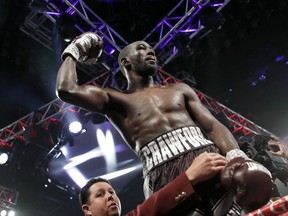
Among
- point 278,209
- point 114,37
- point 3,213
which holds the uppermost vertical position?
point 114,37

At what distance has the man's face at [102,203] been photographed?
309 centimetres

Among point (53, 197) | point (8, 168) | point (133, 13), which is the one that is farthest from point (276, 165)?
point (53, 197)

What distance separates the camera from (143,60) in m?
2.07

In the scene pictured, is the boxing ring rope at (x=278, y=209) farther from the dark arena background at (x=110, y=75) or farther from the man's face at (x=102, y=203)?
the dark arena background at (x=110, y=75)

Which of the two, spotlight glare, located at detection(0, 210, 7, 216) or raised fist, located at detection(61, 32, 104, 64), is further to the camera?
spotlight glare, located at detection(0, 210, 7, 216)

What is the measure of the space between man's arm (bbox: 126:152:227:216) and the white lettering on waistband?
0.30 metres

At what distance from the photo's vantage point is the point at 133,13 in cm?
691

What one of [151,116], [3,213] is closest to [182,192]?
[151,116]

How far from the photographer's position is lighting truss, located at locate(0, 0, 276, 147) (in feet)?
18.5

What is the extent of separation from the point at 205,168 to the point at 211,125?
1.70ft

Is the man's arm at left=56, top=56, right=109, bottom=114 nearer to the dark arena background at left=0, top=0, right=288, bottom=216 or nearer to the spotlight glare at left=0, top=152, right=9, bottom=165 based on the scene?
the dark arena background at left=0, top=0, right=288, bottom=216

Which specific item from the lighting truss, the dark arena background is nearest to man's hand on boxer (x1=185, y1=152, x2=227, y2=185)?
the dark arena background

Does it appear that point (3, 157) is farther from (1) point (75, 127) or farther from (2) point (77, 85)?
(2) point (77, 85)

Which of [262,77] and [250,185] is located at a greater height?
[262,77]
